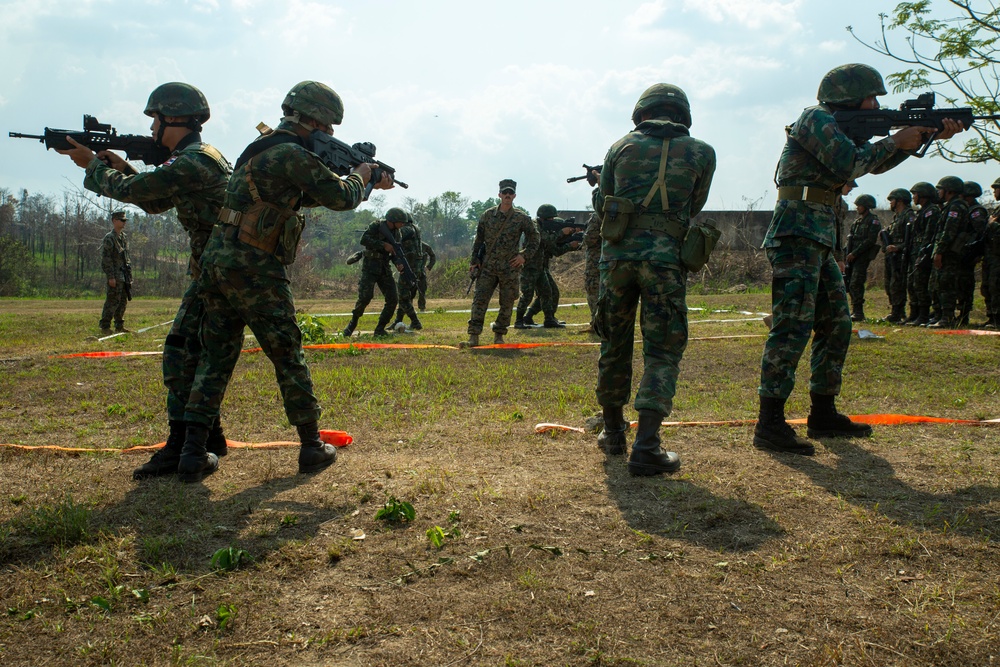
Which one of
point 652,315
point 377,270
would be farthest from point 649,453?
point 377,270

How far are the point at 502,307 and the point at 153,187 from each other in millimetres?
6654

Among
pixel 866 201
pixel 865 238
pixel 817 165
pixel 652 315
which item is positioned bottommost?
pixel 652 315

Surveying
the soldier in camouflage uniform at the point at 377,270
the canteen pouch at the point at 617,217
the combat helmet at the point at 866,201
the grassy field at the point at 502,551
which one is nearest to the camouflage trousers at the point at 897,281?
the combat helmet at the point at 866,201

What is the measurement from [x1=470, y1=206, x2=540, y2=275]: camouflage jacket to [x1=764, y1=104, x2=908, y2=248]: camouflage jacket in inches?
223

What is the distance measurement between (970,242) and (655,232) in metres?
9.55

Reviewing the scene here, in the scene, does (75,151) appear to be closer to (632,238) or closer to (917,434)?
(632,238)

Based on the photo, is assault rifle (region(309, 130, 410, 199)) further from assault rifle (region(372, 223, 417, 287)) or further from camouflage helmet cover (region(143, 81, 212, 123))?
assault rifle (region(372, 223, 417, 287))

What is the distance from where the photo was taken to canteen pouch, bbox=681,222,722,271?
4188 mm

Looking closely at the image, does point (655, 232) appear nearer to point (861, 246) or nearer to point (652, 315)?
point (652, 315)

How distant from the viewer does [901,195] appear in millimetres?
13094

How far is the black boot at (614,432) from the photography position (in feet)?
15.2

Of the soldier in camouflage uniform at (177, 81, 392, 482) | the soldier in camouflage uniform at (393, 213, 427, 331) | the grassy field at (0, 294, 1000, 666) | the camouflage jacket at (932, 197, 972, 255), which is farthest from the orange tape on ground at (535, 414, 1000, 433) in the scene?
the soldier in camouflage uniform at (393, 213, 427, 331)

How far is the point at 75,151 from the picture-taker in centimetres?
478

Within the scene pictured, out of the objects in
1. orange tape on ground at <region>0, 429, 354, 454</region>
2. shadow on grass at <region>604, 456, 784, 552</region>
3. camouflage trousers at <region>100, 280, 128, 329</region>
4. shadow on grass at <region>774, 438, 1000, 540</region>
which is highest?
camouflage trousers at <region>100, 280, 128, 329</region>
